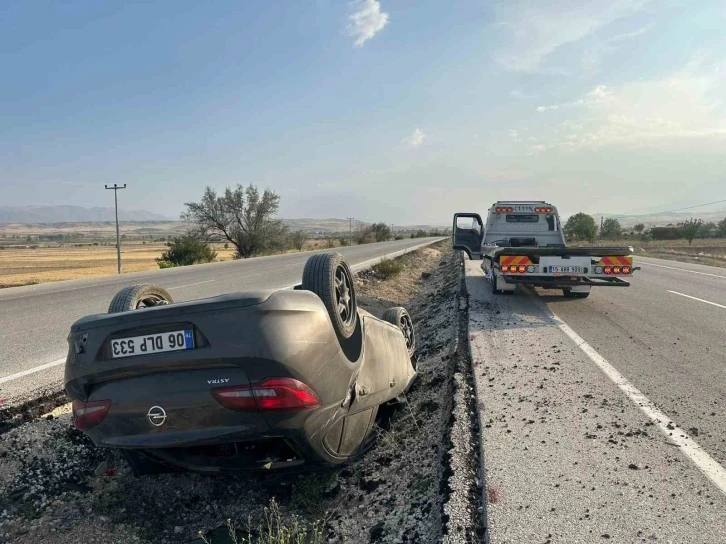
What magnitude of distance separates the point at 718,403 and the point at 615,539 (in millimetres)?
Answer: 2479

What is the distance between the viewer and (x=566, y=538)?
2.32m

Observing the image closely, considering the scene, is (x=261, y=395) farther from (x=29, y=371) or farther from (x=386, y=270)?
(x=386, y=270)

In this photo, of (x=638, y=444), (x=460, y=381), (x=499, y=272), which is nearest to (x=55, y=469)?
(x=460, y=381)

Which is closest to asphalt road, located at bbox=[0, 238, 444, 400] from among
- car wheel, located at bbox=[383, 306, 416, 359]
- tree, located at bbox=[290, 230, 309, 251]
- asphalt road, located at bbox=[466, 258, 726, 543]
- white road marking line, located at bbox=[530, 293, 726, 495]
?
car wheel, located at bbox=[383, 306, 416, 359]

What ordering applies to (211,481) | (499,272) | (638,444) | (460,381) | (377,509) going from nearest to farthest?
(377,509) → (638,444) → (211,481) → (460,381) → (499,272)

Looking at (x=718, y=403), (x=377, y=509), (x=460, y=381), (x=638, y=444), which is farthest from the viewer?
(x=460, y=381)

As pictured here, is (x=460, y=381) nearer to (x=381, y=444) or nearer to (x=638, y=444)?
(x=381, y=444)

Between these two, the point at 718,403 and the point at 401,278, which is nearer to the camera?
the point at 718,403

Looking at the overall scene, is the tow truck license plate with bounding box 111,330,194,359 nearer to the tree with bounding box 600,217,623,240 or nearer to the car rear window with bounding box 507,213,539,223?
the car rear window with bounding box 507,213,539,223

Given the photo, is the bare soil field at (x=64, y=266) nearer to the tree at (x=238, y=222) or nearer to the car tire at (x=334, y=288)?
the tree at (x=238, y=222)

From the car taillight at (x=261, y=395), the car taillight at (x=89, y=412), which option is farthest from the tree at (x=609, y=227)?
the car taillight at (x=89, y=412)

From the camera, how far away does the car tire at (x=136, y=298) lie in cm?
328

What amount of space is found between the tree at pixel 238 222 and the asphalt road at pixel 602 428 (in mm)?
40642

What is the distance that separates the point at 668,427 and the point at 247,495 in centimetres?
303
